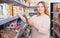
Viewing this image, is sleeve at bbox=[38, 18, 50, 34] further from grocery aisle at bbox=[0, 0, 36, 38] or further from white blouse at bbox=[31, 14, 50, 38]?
grocery aisle at bbox=[0, 0, 36, 38]

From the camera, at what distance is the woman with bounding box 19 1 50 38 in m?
3.62

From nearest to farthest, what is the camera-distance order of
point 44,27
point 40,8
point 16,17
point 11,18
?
point 11,18, point 16,17, point 40,8, point 44,27

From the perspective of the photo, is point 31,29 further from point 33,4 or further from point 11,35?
point 11,35

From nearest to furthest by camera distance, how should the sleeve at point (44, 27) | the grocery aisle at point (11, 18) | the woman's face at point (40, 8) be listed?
the grocery aisle at point (11, 18) < the woman's face at point (40, 8) < the sleeve at point (44, 27)

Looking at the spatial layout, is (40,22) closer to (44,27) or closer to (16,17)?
(44,27)

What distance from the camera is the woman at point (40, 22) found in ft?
11.9

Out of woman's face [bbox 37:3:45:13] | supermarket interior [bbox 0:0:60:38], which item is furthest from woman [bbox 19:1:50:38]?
supermarket interior [bbox 0:0:60:38]

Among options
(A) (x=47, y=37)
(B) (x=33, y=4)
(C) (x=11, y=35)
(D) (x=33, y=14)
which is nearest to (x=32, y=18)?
(D) (x=33, y=14)

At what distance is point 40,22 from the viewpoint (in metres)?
3.68

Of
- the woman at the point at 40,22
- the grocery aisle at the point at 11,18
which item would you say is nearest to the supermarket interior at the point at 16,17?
the grocery aisle at the point at 11,18

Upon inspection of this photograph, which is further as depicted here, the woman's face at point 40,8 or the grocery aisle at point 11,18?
the woman's face at point 40,8

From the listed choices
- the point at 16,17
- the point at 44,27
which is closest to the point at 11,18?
the point at 16,17

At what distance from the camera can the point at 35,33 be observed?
12.4 ft

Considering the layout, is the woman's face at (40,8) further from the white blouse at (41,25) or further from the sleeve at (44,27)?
the sleeve at (44,27)
